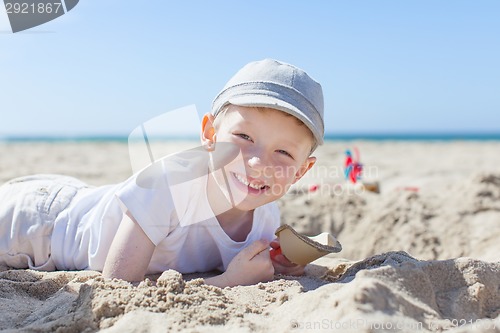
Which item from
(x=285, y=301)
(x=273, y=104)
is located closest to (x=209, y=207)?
(x=273, y=104)

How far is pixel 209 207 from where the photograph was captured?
243 cm

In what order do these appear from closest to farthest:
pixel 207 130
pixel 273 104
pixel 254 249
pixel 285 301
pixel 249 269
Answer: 1. pixel 285 301
2. pixel 273 104
3. pixel 249 269
4. pixel 254 249
5. pixel 207 130

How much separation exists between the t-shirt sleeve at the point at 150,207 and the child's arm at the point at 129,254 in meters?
0.03

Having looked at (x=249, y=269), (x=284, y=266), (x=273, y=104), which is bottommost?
(x=284, y=266)

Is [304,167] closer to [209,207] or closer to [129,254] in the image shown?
[209,207]

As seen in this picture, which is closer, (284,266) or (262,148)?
(262,148)

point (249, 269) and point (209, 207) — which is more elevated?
point (209, 207)

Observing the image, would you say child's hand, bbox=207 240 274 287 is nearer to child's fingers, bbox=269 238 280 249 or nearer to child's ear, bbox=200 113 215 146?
child's fingers, bbox=269 238 280 249

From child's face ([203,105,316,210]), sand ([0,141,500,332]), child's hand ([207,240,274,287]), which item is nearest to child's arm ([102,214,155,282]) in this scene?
A: sand ([0,141,500,332])

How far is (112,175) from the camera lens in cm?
697

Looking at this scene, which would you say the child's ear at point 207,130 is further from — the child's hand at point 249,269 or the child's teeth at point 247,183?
the child's hand at point 249,269

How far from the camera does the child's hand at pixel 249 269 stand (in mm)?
2133

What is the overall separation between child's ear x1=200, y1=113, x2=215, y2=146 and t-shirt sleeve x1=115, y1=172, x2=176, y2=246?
0.28m

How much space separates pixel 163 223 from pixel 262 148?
1.82 ft
